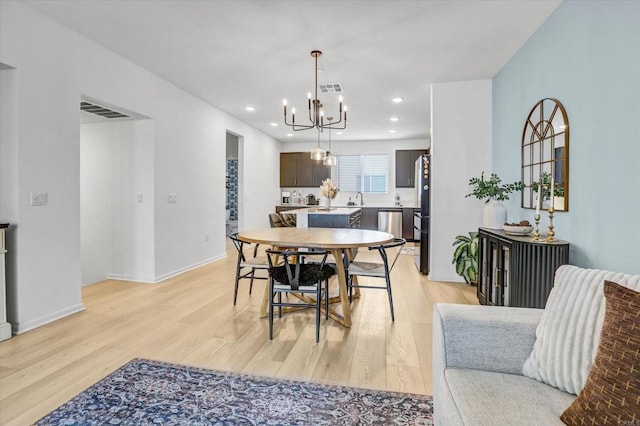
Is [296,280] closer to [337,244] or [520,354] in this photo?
[337,244]

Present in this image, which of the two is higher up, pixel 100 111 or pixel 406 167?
pixel 100 111

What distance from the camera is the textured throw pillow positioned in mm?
845

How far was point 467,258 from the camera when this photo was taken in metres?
3.96

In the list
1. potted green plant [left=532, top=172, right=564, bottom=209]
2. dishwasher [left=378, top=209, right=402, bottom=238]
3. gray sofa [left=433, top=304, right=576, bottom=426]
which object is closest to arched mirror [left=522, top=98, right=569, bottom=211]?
potted green plant [left=532, top=172, right=564, bottom=209]

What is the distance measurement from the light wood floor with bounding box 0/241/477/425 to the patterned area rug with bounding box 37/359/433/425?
0.34ft

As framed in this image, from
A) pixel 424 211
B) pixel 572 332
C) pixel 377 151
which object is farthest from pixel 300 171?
pixel 572 332

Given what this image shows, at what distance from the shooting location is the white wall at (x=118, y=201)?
165 inches

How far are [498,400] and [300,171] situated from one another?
7773 mm

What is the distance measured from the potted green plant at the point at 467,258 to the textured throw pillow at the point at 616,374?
120 inches

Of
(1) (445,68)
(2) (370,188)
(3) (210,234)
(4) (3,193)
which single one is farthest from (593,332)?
(2) (370,188)

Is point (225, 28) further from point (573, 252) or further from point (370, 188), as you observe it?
point (370, 188)

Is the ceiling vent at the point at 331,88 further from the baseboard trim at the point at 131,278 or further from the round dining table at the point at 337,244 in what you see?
the baseboard trim at the point at 131,278

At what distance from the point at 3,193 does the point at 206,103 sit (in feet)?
10.1

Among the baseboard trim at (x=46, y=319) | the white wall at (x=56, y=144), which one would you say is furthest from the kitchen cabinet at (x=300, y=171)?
the baseboard trim at (x=46, y=319)
